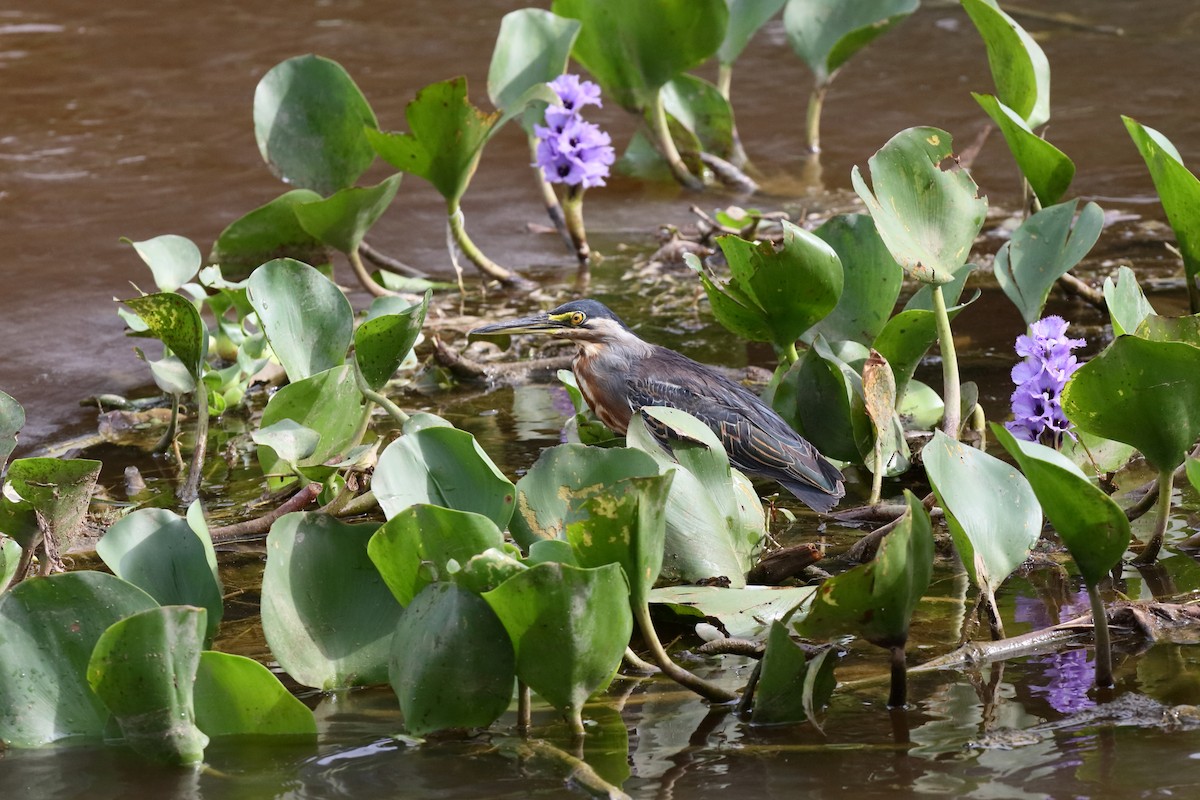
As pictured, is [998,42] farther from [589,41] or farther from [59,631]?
[59,631]

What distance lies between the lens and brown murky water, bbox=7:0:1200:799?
8.13ft

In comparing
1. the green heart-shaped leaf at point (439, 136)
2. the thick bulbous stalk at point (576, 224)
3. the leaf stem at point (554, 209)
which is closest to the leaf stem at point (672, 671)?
the green heart-shaped leaf at point (439, 136)

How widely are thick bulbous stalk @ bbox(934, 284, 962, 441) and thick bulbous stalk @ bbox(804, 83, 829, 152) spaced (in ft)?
10.3

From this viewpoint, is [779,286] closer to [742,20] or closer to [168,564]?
[168,564]

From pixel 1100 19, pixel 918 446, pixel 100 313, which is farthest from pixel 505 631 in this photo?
pixel 1100 19

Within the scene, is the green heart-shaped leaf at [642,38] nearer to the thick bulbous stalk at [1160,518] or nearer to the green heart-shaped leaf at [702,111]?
the green heart-shaped leaf at [702,111]

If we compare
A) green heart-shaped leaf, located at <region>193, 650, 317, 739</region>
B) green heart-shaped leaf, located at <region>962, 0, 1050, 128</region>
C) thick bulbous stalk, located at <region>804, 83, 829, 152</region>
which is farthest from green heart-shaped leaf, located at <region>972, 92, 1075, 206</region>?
thick bulbous stalk, located at <region>804, 83, 829, 152</region>

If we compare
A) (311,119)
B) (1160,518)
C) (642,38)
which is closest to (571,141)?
(642,38)

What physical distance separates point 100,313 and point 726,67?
2980 millimetres

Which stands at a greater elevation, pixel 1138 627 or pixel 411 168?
pixel 411 168

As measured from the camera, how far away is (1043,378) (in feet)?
11.1

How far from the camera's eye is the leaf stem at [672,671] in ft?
8.33

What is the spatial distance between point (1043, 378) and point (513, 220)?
3.39m

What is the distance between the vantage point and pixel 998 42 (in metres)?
4.12
